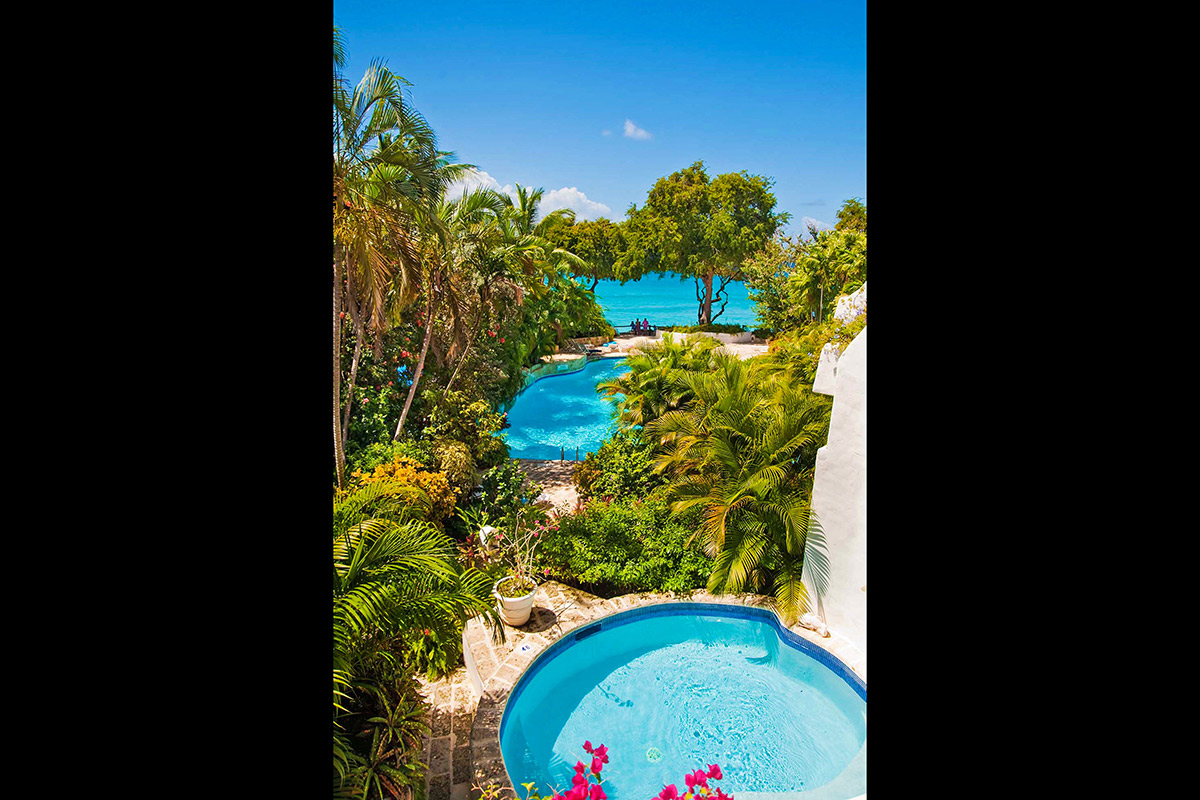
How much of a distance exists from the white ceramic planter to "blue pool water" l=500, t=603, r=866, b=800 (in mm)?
657

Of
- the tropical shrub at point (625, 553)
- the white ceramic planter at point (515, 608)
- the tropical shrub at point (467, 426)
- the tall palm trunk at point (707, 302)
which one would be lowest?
the white ceramic planter at point (515, 608)

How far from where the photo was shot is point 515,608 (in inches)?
339

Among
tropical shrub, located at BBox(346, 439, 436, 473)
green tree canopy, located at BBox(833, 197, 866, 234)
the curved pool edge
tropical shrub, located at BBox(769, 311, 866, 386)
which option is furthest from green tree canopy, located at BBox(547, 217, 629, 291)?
the curved pool edge

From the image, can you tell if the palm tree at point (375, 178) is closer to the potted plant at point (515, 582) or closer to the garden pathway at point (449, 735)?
the potted plant at point (515, 582)

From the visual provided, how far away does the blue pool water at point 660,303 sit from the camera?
71369 millimetres

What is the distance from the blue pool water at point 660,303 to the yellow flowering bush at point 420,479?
5139cm

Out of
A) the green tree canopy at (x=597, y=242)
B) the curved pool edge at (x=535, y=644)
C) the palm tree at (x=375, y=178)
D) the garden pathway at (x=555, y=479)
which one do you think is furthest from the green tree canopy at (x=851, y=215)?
the curved pool edge at (x=535, y=644)

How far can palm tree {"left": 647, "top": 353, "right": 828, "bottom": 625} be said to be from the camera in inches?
356

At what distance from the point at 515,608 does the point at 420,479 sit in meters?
2.76

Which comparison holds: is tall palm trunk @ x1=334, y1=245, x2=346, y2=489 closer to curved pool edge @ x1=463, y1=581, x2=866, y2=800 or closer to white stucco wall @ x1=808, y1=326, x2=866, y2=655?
curved pool edge @ x1=463, y1=581, x2=866, y2=800

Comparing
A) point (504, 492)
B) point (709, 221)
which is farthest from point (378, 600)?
point (709, 221)

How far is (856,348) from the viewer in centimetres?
757

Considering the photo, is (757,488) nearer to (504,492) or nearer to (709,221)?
(504,492)
